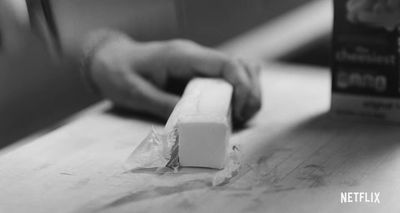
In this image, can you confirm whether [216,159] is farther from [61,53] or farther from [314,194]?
[61,53]

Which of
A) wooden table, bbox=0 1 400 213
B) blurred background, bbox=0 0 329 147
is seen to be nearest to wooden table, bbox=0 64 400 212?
wooden table, bbox=0 1 400 213

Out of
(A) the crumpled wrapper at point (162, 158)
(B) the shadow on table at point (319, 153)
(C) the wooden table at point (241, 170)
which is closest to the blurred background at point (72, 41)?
(C) the wooden table at point (241, 170)

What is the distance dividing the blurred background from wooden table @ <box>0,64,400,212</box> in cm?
15

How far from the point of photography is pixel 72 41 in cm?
95

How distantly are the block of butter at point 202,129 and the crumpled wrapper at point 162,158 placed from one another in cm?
1

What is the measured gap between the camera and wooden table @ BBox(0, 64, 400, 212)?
2.21ft

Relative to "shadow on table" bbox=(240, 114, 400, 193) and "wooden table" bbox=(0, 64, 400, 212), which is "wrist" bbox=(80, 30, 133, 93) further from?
"shadow on table" bbox=(240, 114, 400, 193)

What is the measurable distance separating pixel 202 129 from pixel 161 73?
24cm

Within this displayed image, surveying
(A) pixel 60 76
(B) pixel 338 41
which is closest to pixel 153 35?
(A) pixel 60 76

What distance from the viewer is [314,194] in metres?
0.68

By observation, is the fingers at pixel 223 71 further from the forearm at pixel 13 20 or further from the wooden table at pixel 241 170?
the forearm at pixel 13 20

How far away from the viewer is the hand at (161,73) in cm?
87

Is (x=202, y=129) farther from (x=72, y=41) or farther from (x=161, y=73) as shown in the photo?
(x=72, y=41)

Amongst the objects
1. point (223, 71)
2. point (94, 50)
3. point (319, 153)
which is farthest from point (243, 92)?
point (94, 50)
